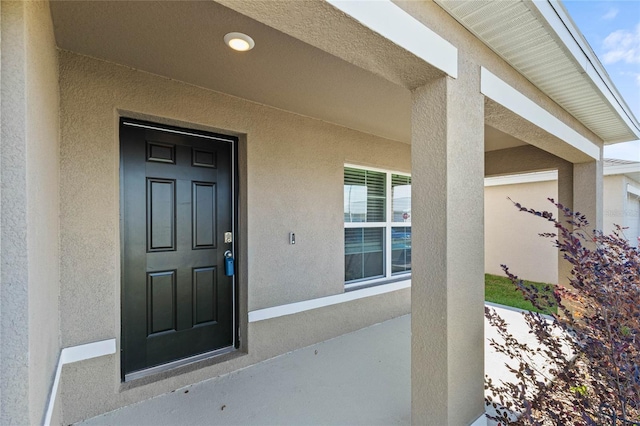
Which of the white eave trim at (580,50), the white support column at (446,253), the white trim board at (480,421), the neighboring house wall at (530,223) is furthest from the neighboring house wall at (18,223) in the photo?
the neighboring house wall at (530,223)

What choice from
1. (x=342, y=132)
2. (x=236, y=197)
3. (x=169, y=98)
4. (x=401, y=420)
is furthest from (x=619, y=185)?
(x=169, y=98)

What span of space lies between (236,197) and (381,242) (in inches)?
105

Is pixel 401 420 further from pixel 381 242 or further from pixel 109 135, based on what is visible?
pixel 109 135

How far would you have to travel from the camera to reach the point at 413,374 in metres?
2.02

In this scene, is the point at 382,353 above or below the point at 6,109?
below

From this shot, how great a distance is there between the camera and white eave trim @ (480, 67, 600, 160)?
7.30 ft

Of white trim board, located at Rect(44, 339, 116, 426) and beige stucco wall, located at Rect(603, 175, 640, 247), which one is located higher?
beige stucco wall, located at Rect(603, 175, 640, 247)

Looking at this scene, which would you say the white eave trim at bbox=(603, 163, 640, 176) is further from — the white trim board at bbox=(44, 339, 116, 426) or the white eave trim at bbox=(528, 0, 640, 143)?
the white trim board at bbox=(44, 339, 116, 426)

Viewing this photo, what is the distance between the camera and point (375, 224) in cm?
488

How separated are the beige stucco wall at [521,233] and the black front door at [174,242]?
27.6ft

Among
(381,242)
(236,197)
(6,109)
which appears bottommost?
(381,242)

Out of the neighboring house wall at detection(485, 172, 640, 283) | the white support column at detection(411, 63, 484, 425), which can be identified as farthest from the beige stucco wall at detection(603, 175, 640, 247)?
the white support column at detection(411, 63, 484, 425)

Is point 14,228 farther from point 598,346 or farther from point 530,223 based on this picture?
point 530,223

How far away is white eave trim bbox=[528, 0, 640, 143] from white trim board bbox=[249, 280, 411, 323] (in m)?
3.39
